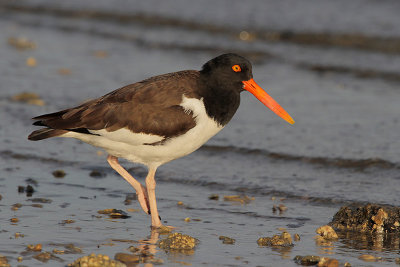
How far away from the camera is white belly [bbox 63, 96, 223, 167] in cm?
645

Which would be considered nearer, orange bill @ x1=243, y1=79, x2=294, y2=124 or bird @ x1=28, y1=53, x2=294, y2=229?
bird @ x1=28, y1=53, x2=294, y2=229

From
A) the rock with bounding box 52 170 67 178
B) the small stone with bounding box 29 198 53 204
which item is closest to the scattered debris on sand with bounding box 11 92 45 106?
the rock with bounding box 52 170 67 178

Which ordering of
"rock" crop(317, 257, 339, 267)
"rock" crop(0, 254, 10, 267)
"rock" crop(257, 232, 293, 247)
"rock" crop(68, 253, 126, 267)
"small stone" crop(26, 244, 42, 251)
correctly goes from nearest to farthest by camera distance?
"rock" crop(68, 253, 126, 267) < "rock" crop(0, 254, 10, 267) < "rock" crop(317, 257, 339, 267) < "small stone" crop(26, 244, 42, 251) < "rock" crop(257, 232, 293, 247)

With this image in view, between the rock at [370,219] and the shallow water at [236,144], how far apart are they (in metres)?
0.14

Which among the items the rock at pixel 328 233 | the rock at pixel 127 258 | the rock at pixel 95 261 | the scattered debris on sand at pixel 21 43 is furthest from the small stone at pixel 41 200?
the scattered debris on sand at pixel 21 43

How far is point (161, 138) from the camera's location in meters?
6.48

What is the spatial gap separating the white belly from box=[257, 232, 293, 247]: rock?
3.58 ft

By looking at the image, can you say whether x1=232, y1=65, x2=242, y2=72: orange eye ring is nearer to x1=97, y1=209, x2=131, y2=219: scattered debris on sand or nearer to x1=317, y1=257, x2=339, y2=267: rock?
x1=97, y1=209, x2=131, y2=219: scattered debris on sand

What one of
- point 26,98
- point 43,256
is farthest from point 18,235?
point 26,98

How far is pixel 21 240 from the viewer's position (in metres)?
5.91

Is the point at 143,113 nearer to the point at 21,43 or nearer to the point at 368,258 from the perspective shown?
the point at 368,258

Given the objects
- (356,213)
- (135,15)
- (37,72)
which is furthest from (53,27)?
(356,213)

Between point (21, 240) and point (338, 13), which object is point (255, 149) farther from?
point (338, 13)

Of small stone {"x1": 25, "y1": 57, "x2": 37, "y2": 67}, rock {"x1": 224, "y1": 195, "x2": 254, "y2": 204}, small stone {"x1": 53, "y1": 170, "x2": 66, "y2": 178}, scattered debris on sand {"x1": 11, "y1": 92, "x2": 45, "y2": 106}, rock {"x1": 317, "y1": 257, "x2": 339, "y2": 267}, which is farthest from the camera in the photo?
small stone {"x1": 25, "y1": 57, "x2": 37, "y2": 67}
